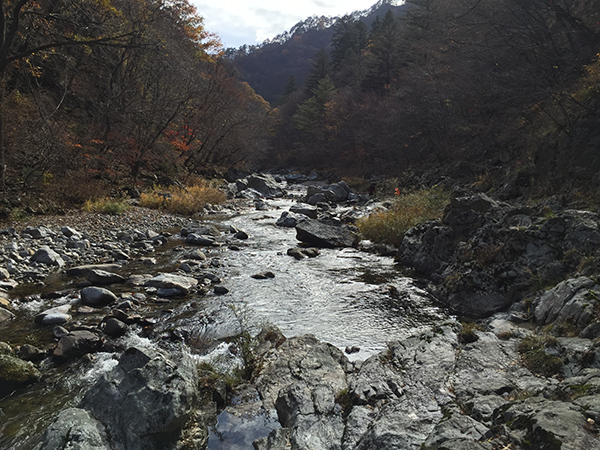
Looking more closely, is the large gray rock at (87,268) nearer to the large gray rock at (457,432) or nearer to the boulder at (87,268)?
the boulder at (87,268)

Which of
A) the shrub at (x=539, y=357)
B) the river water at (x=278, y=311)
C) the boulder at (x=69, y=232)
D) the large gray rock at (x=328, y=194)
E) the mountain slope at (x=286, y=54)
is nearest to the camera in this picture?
the shrub at (x=539, y=357)

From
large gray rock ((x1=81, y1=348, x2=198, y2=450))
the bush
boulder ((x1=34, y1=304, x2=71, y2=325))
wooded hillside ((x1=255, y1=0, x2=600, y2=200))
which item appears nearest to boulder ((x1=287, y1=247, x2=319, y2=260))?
the bush

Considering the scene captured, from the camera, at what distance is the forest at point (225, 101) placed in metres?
10.6

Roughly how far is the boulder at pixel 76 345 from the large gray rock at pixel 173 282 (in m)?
2.19

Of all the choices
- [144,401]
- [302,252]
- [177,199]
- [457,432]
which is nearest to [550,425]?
[457,432]

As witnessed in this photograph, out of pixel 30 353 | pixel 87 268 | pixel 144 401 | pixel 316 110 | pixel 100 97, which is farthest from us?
pixel 316 110

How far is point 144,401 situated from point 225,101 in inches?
1190

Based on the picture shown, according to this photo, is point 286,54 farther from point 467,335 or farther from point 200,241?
point 467,335

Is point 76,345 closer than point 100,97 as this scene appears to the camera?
Yes

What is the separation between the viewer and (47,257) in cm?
790

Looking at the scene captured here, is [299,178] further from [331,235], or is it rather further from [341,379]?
[341,379]

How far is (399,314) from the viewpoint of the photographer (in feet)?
22.1

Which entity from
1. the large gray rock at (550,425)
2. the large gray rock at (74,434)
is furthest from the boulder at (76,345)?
the large gray rock at (550,425)

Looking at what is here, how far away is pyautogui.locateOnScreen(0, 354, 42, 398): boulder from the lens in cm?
394
